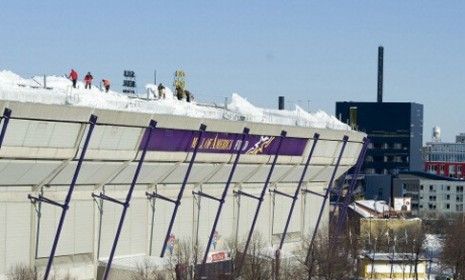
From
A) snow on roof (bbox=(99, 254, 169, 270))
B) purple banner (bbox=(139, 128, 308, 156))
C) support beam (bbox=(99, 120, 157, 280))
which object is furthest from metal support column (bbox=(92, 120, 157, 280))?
snow on roof (bbox=(99, 254, 169, 270))

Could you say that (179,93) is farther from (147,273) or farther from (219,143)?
(147,273)

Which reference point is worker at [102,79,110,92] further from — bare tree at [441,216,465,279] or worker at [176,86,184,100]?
bare tree at [441,216,465,279]

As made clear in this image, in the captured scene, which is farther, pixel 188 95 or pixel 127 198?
pixel 188 95

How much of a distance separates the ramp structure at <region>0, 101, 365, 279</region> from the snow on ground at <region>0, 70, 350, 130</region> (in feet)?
3.83

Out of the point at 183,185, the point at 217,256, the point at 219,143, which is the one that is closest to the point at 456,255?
the point at 217,256

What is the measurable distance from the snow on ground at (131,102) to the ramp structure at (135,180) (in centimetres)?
117

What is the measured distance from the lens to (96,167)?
5534 cm

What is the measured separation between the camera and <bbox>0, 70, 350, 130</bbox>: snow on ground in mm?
50781

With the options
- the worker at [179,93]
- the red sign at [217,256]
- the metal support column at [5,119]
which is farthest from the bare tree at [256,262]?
the metal support column at [5,119]

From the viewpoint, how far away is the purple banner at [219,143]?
5906cm

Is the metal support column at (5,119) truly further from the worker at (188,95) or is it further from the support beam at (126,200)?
the worker at (188,95)

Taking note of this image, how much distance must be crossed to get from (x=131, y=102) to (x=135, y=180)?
4323 millimetres

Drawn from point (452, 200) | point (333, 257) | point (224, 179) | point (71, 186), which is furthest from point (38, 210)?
point (452, 200)

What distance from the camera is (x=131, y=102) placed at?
57.8 meters
